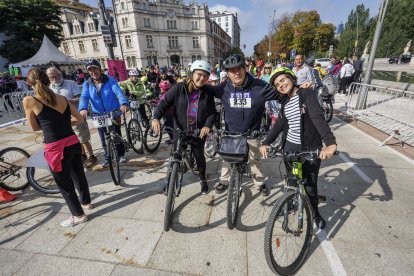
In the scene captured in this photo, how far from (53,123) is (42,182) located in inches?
90.4

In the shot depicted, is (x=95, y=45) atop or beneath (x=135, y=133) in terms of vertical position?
atop

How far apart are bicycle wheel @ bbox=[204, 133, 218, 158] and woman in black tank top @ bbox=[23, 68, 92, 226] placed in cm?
287

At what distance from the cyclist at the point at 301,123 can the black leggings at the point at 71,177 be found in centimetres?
239

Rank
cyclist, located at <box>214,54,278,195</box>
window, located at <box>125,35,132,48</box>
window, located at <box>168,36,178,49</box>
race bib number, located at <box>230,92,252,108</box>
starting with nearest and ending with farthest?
cyclist, located at <box>214,54,278,195</box> < race bib number, located at <box>230,92,252,108</box> < window, located at <box>125,35,132,48</box> < window, located at <box>168,36,178,49</box>

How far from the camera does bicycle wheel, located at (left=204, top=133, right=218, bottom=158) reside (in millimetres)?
5203

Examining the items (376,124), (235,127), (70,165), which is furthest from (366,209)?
(376,124)

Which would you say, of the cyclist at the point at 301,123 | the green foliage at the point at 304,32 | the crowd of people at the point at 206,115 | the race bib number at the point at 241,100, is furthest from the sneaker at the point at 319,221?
the green foliage at the point at 304,32

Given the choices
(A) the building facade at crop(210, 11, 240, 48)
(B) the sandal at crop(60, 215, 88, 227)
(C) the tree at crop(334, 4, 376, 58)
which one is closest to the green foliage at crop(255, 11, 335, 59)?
(C) the tree at crop(334, 4, 376, 58)

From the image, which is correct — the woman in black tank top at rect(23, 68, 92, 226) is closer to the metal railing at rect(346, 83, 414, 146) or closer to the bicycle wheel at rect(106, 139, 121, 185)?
the bicycle wheel at rect(106, 139, 121, 185)

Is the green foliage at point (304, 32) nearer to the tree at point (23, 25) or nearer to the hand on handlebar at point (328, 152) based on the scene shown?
the tree at point (23, 25)

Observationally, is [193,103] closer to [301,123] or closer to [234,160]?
[234,160]

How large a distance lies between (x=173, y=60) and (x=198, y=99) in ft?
200

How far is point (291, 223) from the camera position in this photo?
233cm

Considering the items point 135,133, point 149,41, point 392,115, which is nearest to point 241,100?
point 135,133
